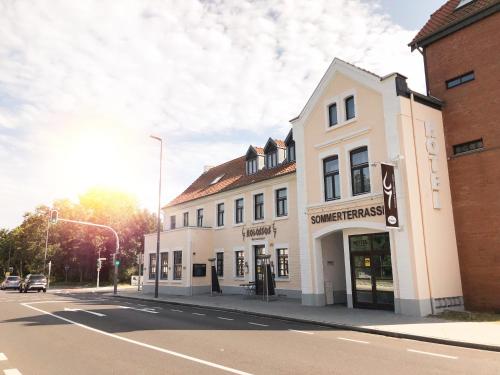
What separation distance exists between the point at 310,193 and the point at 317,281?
13.2 feet

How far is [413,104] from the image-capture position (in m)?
15.9

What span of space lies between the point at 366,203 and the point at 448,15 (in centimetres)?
906

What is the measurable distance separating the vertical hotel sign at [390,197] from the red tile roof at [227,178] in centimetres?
808

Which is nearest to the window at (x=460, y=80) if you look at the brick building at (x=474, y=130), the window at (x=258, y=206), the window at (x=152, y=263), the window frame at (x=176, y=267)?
the brick building at (x=474, y=130)

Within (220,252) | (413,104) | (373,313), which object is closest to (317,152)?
(413,104)

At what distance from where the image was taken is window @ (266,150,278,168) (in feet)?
84.9

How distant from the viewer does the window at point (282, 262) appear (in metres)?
23.1

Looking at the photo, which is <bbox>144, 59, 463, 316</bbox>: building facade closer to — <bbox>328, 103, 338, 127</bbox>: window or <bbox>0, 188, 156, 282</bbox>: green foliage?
<bbox>328, 103, 338, 127</bbox>: window

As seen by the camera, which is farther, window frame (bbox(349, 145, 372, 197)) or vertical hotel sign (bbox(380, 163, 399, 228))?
window frame (bbox(349, 145, 372, 197))

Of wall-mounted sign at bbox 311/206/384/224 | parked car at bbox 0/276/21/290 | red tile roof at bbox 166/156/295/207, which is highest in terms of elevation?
red tile roof at bbox 166/156/295/207

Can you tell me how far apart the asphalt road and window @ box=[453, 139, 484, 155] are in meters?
9.09

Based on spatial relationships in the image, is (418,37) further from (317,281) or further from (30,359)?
(30,359)

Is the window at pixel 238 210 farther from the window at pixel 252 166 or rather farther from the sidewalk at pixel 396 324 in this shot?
the sidewalk at pixel 396 324

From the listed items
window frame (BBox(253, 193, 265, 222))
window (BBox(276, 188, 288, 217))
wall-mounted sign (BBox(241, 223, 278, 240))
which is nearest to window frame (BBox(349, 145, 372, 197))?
window (BBox(276, 188, 288, 217))
